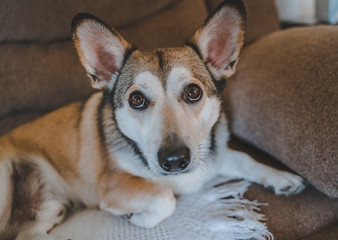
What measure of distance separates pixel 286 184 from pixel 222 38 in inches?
36.5

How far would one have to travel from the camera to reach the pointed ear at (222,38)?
4.44 feet

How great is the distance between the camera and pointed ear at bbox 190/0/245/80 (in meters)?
1.35

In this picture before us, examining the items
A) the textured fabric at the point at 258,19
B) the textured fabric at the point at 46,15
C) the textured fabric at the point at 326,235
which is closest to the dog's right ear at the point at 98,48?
the textured fabric at the point at 46,15

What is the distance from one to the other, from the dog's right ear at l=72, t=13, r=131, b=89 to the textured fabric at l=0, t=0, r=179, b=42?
74 cm

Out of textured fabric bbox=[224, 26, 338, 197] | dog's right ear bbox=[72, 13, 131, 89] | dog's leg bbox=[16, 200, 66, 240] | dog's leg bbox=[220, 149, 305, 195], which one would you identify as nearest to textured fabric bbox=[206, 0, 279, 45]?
textured fabric bbox=[224, 26, 338, 197]

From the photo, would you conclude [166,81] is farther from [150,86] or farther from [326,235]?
[326,235]

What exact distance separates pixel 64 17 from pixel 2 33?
470mm

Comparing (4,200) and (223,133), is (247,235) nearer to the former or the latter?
(223,133)

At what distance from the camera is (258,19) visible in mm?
2455

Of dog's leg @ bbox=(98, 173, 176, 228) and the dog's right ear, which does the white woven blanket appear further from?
the dog's right ear

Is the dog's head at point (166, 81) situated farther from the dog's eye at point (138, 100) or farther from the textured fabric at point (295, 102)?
the textured fabric at point (295, 102)

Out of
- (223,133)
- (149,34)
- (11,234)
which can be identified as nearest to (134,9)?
(149,34)

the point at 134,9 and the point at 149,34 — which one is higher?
the point at 134,9

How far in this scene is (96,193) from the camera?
5.28 feet
